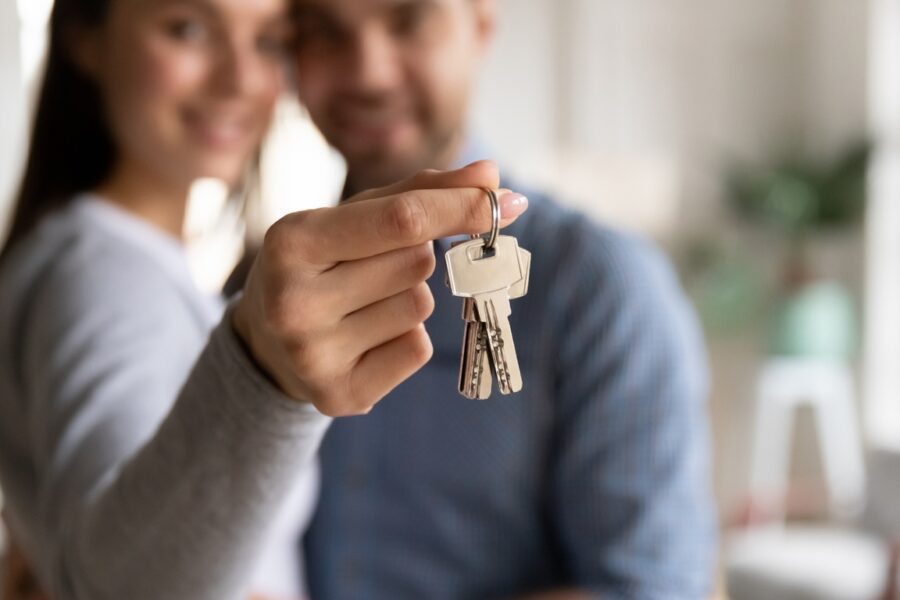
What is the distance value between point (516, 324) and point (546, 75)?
287 cm

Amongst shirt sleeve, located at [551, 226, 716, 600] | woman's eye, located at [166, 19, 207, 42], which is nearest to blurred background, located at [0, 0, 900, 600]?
shirt sleeve, located at [551, 226, 716, 600]

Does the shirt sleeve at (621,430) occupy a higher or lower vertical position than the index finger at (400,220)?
lower

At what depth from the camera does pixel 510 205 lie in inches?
12.1

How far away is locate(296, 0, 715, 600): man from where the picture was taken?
2.51 ft

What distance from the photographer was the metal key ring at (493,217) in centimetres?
30

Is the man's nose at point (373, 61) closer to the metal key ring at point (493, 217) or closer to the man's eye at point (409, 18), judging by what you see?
the man's eye at point (409, 18)

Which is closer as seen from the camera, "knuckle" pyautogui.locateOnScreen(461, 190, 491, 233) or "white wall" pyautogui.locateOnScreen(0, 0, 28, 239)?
"knuckle" pyautogui.locateOnScreen(461, 190, 491, 233)

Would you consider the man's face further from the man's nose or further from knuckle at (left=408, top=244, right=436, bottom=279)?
knuckle at (left=408, top=244, right=436, bottom=279)

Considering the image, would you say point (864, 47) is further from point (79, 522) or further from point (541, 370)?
point (79, 522)

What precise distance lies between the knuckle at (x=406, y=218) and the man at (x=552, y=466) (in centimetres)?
41

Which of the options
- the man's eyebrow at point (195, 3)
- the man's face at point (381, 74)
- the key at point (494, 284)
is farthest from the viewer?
the man's face at point (381, 74)

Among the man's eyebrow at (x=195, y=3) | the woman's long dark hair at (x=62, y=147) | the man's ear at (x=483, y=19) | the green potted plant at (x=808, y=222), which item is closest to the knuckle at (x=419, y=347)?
the man's eyebrow at (x=195, y=3)

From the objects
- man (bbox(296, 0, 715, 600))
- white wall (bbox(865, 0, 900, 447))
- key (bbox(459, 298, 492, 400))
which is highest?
key (bbox(459, 298, 492, 400))

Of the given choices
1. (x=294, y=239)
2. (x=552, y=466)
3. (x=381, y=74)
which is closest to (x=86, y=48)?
(x=381, y=74)
